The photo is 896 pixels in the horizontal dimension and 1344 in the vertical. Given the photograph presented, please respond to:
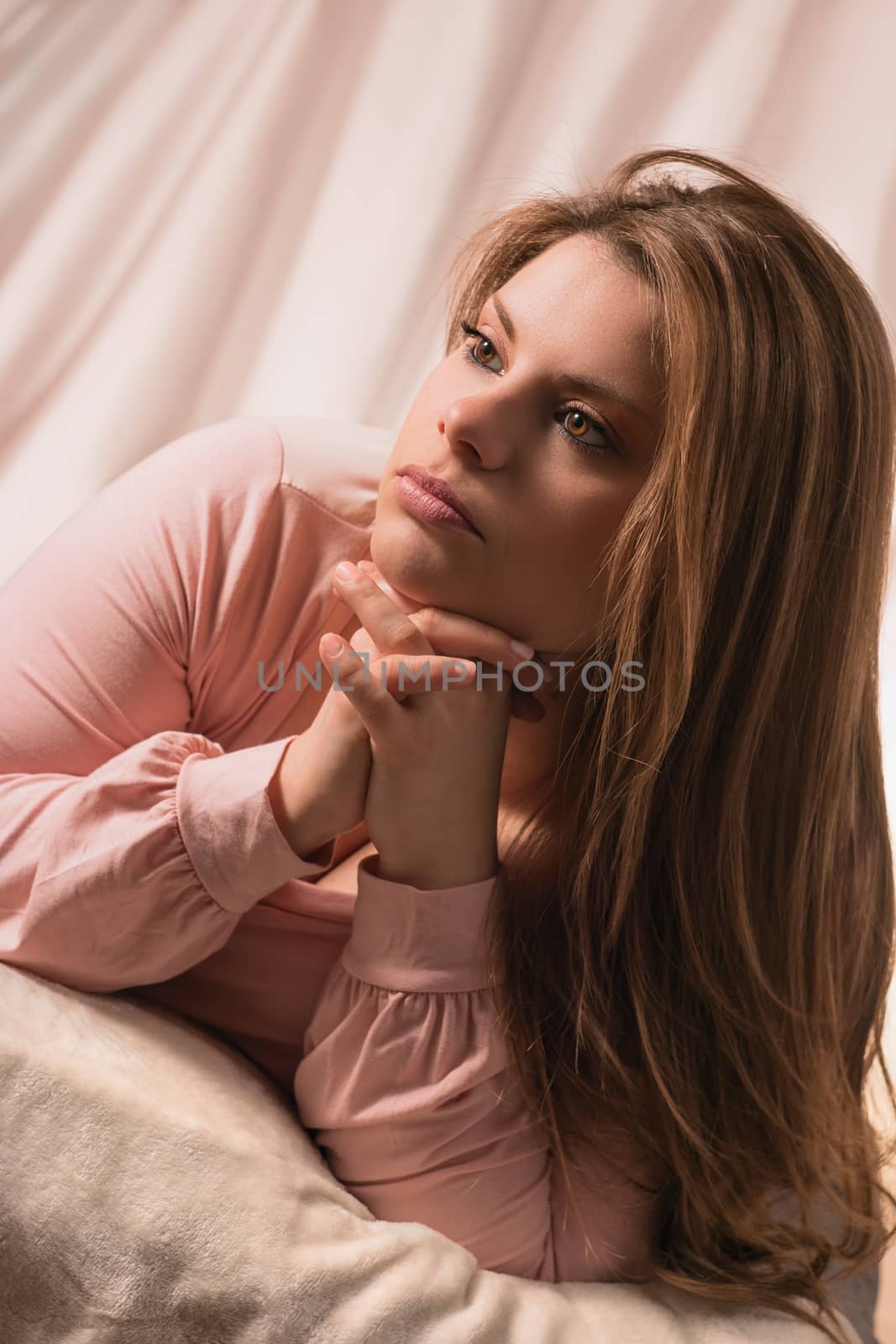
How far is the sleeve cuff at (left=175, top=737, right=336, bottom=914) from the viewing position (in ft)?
3.58

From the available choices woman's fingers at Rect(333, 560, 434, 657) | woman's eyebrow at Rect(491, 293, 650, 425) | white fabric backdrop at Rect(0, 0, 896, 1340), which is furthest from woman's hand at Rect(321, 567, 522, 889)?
white fabric backdrop at Rect(0, 0, 896, 1340)

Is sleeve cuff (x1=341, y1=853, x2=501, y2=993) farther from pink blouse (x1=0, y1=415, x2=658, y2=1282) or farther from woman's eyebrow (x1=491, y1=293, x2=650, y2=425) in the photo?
woman's eyebrow (x1=491, y1=293, x2=650, y2=425)

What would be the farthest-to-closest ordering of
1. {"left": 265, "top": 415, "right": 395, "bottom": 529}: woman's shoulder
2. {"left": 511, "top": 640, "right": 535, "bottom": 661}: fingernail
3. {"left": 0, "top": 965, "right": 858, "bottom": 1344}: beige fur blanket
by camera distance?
{"left": 265, "top": 415, "right": 395, "bottom": 529}: woman's shoulder < {"left": 511, "top": 640, "right": 535, "bottom": 661}: fingernail < {"left": 0, "top": 965, "right": 858, "bottom": 1344}: beige fur blanket

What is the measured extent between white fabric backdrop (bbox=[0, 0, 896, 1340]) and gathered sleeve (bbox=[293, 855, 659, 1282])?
1.20 m

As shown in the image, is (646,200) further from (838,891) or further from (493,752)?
(838,891)

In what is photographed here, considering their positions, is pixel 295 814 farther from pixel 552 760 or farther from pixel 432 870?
pixel 552 760

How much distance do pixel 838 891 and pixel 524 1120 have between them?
41 cm

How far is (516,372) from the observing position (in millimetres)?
1047

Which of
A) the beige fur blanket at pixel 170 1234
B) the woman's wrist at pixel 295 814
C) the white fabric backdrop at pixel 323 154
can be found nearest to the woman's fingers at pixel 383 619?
the woman's wrist at pixel 295 814

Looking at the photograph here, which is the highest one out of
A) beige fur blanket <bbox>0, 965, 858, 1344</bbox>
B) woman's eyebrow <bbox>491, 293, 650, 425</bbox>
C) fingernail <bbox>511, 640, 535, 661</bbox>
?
woman's eyebrow <bbox>491, 293, 650, 425</bbox>

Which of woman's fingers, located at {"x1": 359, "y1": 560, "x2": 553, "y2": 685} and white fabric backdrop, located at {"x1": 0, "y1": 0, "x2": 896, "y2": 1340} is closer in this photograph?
woman's fingers, located at {"x1": 359, "y1": 560, "x2": 553, "y2": 685}

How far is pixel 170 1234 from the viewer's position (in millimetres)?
999

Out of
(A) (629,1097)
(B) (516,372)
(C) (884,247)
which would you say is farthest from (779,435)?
(C) (884,247)

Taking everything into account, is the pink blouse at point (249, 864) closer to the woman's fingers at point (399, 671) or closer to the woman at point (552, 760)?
the woman at point (552, 760)
